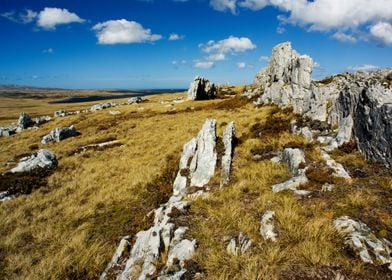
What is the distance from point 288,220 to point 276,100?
2606 cm

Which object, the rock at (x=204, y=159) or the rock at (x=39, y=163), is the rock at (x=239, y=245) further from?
the rock at (x=39, y=163)

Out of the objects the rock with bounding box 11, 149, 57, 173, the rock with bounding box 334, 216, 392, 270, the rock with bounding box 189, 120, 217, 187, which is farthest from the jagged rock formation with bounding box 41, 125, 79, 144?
the rock with bounding box 334, 216, 392, 270

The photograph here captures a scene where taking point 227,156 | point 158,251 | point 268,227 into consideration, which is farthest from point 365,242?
point 227,156

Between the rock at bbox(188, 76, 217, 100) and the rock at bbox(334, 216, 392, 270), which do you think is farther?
the rock at bbox(188, 76, 217, 100)

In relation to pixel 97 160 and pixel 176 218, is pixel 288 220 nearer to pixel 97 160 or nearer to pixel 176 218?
pixel 176 218

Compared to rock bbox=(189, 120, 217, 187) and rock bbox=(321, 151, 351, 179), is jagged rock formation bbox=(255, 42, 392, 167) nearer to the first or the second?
→ rock bbox=(321, 151, 351, 179)

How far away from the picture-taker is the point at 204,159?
60.1 ft

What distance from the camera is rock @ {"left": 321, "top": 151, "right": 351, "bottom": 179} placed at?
13273 millimetres

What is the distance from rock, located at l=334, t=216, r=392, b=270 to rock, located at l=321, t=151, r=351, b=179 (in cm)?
398

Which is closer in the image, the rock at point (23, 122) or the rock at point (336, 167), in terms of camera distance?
the rock at point (336, 167)

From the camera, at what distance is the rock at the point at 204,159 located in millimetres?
16953

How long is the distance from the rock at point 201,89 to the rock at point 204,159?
43.0m

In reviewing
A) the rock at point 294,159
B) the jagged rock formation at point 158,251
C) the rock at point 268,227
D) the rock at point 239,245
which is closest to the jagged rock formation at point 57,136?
the jagged rock formation at point 158,251

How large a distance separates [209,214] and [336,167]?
6.86m
